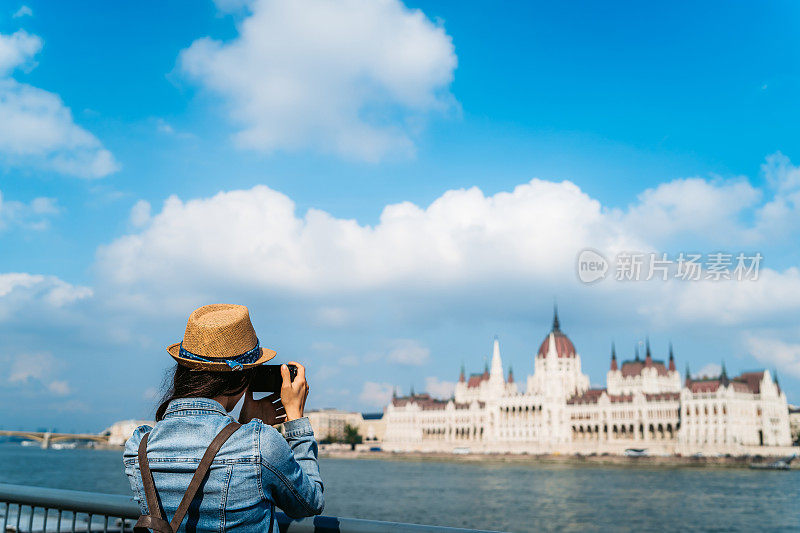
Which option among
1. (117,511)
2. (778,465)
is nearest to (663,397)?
(778,465)

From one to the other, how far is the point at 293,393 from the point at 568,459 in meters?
91.1

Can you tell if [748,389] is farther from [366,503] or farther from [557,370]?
[366,503]

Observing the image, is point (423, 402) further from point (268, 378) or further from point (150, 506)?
point (150, 506)

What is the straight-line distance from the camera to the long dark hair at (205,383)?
2.14 meters

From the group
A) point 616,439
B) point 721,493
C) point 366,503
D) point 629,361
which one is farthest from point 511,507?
point 629,361

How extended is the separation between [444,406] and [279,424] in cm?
11091

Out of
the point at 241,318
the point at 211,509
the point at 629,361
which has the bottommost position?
the point at 211,509

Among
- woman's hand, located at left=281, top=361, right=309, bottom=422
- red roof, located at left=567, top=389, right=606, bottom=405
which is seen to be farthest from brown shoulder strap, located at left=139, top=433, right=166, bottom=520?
red roof, located at left=567, top=389, right=606, bottom=405

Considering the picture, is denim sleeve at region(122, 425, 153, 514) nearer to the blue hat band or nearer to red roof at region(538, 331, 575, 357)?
the blue hat band

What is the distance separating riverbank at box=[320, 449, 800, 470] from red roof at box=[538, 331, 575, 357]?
2085cm

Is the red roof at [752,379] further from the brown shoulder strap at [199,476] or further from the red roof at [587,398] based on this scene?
the brown shoulder strap at [199,476]

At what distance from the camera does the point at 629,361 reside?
110 metres

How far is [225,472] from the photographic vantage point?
78.2 inches

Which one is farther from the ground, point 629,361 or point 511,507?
point 629,361
